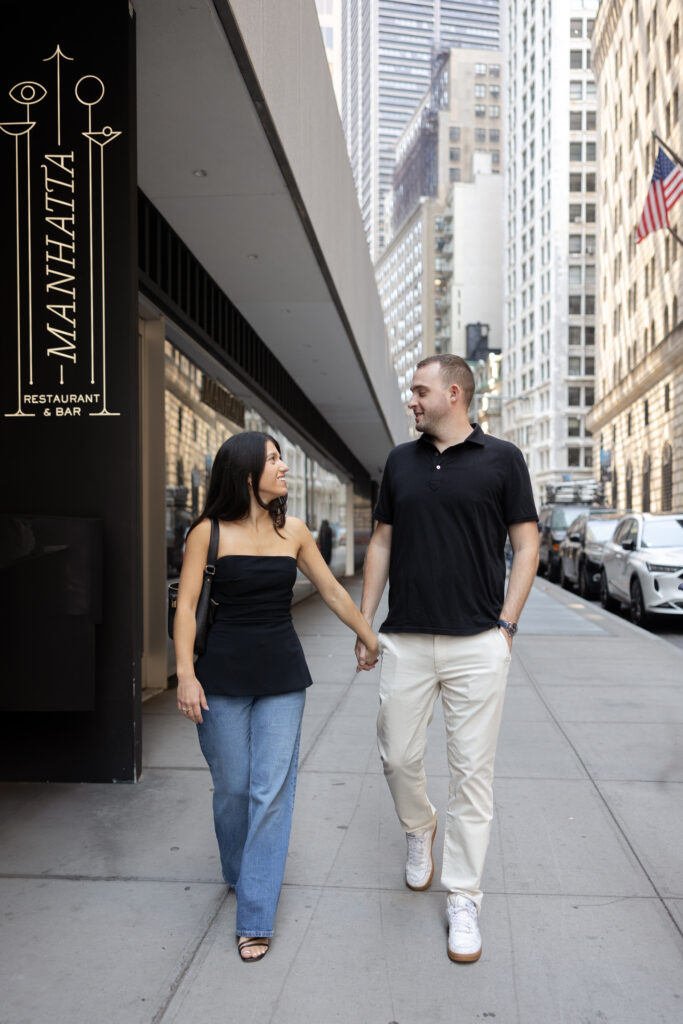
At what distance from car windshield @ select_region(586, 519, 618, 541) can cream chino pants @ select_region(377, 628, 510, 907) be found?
51.7ft

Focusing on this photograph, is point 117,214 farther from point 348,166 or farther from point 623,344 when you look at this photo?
point 623,344

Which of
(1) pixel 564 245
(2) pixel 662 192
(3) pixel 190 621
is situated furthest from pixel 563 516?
(1) pixel 564 245

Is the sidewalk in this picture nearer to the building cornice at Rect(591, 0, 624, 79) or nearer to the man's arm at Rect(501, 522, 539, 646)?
the man's arm at Rect(501, 522, 539, 646)

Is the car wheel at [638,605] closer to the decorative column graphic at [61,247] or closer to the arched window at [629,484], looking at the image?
the decorative column graphic at [61,247]

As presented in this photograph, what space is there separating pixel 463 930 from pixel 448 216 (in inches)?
5208

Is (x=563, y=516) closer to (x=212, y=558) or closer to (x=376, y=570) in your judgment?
(x=376, y=570)

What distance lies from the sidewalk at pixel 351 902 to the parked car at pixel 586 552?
40.2 ft

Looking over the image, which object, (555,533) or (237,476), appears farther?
(555,533)

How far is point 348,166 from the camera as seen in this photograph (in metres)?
11.2

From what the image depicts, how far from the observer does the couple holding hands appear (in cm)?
319

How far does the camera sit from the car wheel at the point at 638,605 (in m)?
13.2

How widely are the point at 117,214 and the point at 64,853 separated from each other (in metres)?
3.18

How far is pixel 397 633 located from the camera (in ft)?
11.3

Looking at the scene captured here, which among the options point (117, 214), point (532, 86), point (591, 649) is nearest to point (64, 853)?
point (117, 214)
